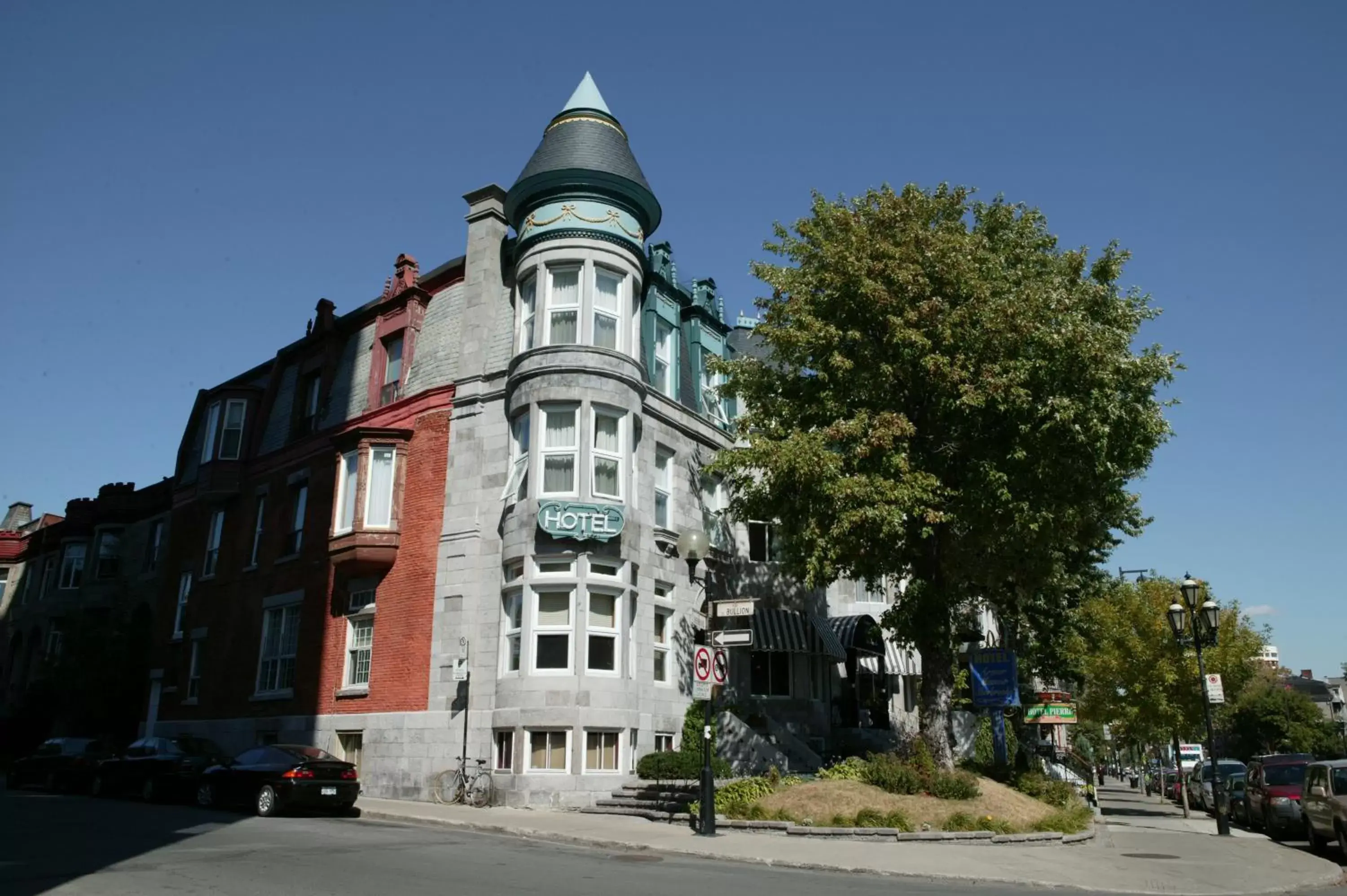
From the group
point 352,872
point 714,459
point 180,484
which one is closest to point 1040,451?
point 714,459

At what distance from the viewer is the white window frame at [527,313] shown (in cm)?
2492

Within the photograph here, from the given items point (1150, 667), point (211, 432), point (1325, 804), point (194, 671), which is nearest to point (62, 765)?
point (194, 671)

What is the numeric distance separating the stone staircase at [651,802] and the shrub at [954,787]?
481cm

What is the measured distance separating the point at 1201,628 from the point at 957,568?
12.4m

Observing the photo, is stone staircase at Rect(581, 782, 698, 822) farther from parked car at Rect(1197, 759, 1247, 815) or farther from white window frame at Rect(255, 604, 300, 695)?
parked car at Rect(1197, 759, 1247, 815)

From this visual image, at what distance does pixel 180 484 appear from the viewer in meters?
34.5

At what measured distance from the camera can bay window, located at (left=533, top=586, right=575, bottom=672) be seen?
21875 mm

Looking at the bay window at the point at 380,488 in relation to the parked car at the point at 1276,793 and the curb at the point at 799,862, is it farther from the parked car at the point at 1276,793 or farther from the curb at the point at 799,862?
the parked car at the point at 1276,793

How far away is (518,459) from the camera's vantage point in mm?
24078

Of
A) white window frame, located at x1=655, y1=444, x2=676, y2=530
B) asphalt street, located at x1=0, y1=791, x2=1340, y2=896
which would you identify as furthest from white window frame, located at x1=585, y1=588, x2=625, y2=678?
asphalt street, located at x1=0, y1=791, x2=1340, y2=896

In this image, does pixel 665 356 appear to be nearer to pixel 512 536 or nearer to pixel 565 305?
pixel 565 305

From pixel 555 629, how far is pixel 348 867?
1081cm

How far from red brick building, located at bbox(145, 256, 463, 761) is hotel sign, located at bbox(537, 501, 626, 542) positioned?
14.1ft

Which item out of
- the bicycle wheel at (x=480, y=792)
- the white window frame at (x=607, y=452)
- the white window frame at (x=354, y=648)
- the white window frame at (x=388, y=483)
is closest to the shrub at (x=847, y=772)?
the bicycle wheel at (x=480, y=792)
